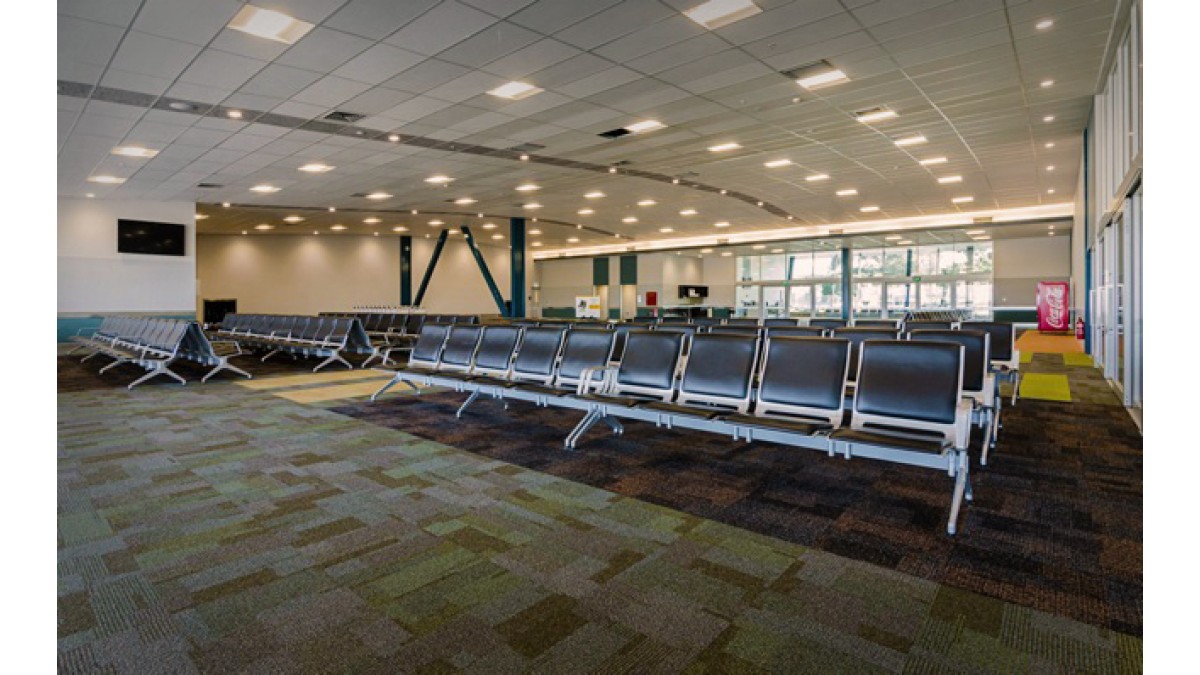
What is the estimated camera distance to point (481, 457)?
434 centimetres

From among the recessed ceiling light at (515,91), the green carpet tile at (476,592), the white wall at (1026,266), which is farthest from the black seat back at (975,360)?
the white wall at (1026,266)

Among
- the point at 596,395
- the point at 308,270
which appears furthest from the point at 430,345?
the point at 308,270

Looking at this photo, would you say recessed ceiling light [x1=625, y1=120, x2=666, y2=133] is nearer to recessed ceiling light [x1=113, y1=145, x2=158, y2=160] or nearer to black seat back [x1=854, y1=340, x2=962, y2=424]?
black seat back [x1=854, y1=340, x2=962, y2=424]

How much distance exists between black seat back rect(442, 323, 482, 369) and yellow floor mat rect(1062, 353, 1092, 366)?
10.0 meters

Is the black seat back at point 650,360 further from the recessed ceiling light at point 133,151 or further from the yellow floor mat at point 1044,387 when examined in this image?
the recessed ceiling light at point 133,151

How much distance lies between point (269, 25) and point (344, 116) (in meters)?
2.68

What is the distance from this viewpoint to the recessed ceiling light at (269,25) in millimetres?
5258

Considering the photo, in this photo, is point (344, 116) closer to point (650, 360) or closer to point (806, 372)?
point (650, 360)

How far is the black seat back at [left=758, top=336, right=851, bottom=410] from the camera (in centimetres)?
375

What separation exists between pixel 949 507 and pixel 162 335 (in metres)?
9.90

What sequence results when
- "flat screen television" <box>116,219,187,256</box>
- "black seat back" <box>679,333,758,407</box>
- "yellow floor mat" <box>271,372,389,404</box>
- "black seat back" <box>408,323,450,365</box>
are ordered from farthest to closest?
"flat screen television" <box>116,219,187,256</box>, "yellow floor mat" <box>271,372,389,404</box>, "black seat back" <box>408,323,450,365</box>, "black seat back" <box>679,333,758,407</box>

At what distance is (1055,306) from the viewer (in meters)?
19.7

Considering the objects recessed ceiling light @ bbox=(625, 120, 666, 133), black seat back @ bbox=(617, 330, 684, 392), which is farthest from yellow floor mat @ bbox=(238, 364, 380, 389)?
black seat back @ bbox=(617, 330, 684, 392)
